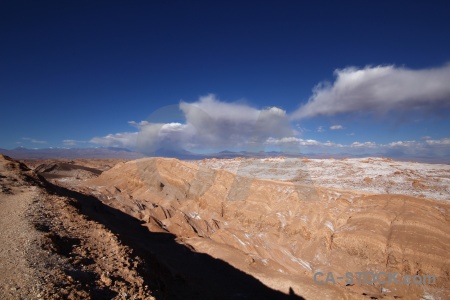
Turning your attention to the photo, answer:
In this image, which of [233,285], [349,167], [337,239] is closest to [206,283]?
[233,285]

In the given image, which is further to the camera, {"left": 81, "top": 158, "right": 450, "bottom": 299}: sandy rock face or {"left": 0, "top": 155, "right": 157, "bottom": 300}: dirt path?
{"left": 81, "top": 158, "right": 450, "bottom": 299}: sandy rock face

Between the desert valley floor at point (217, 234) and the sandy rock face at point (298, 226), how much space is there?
3.4 inches

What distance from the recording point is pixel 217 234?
22.1 meters

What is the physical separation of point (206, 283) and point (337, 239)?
1044cm

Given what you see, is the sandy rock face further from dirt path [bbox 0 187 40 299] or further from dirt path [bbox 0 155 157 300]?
dirt path [bbox 0 187 40 299]

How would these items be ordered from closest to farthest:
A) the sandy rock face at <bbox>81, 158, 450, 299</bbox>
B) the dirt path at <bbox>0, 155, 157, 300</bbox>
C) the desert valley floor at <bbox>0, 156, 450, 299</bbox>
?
the dirt path at <bbox>0, 155, 157, 300</bbox> → the desert valley floor at <bbox>0, 156, 450, 299</bbox> → the sandy rock face at <bbox>81, 158, 450, 299</bbox>

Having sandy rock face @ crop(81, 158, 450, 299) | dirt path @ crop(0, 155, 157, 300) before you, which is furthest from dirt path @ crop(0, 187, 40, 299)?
sandy rock face @ crop(81, 158, 450, 299)

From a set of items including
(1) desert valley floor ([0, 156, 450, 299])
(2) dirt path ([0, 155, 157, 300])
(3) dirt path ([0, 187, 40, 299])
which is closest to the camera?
(3) dirt path ([0, 187, 40, 299])

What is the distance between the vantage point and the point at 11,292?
5395 mm

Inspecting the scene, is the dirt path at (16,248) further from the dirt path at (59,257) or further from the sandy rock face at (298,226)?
the sandy rock face at (298,226)

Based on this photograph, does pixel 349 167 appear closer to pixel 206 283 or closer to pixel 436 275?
pixel 436 275

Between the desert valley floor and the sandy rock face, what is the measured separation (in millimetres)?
87

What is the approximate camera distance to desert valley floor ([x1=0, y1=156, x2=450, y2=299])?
7.45 metres

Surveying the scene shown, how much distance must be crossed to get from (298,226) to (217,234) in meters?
7.26
